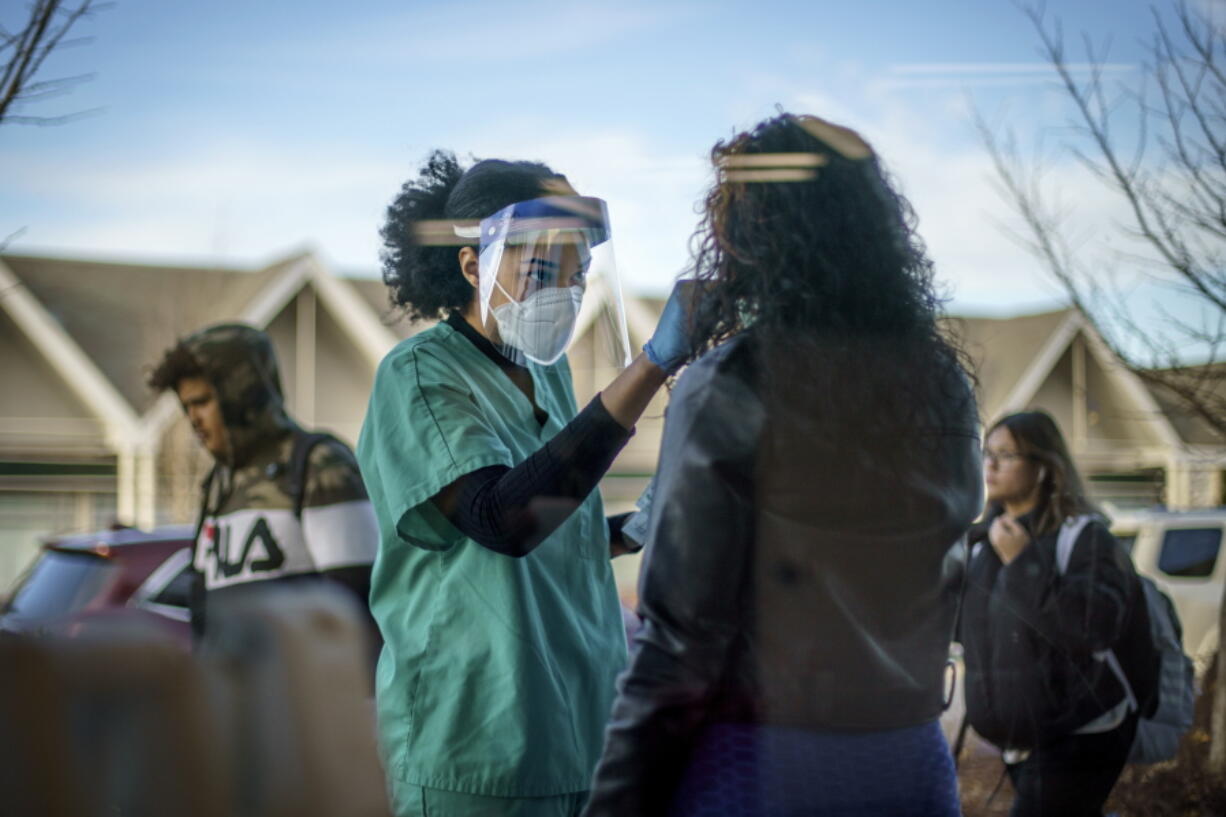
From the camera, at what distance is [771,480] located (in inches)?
62.5

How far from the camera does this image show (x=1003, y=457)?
458 centimetres

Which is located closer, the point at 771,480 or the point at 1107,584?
the point at 771,480

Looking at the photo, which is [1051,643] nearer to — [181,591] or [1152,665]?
[1152,665]

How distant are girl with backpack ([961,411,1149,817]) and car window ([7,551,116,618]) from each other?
356 cm

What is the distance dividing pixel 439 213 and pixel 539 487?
809 millimetres

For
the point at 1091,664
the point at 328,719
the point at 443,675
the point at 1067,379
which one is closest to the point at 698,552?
the point at 443,675

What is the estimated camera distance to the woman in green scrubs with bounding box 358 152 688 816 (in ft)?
6.41

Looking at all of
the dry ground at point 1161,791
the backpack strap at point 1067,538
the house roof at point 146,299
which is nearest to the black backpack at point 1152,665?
the backpack strap at point 1067,538

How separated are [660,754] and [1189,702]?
341cm

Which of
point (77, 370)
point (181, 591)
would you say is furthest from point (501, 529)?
point (77, 370)

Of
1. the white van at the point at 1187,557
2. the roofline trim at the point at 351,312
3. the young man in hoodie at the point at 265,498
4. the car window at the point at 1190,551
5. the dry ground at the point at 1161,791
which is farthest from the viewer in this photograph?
the roofline trim at the point at 351,312

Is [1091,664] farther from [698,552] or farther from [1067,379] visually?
[1067,379]

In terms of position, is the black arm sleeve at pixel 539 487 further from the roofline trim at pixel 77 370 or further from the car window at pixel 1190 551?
the roofline trim at pixel 77 370

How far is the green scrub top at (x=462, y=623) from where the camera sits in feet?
6.55
